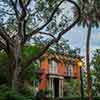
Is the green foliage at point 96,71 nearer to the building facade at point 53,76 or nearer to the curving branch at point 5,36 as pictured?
the building facade at point 53,76

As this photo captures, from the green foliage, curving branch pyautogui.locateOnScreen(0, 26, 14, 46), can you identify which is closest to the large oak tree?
curving branch pyautogui.locateOnScreen(0, 26, 14, 46)

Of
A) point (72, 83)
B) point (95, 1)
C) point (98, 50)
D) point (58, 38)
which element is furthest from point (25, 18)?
point (72, 83)

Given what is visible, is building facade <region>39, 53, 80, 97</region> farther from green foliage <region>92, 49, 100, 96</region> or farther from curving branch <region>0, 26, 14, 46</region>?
curving branch <region>0, 26, 14, 46</region>

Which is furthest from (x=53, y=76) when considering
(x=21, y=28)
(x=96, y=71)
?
(x=21, y=28)

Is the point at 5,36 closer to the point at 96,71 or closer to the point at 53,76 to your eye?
the point at 96,71

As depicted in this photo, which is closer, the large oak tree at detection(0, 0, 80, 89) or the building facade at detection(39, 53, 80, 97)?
the large oak tree at detection(0, 0, 80, 89)

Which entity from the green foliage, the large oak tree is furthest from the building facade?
the large oak tree

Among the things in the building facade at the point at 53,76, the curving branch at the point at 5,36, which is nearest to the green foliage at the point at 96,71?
the building facade at the point at 53,76

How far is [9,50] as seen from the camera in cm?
2936

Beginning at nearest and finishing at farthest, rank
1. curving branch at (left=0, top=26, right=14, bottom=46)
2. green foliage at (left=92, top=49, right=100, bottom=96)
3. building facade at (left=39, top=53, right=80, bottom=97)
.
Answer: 1. curving branch at (left=0, top=26, right=14, bottom=46)
2. green foliage at (left=92, top=49, right=100, bottom=96)
3. building facade at (left=39, top=53, right=80, bottom=97)

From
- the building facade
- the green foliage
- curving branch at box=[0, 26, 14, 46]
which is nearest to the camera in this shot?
curving branch at box=[0, 26, 14, 46]

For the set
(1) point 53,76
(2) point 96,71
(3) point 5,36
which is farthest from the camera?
(1) point 53,76

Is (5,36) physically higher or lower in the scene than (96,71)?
higher

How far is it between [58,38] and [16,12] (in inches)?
140
